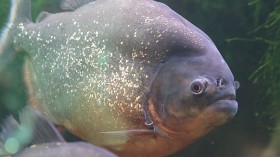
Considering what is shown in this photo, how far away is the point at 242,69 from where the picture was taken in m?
4.66

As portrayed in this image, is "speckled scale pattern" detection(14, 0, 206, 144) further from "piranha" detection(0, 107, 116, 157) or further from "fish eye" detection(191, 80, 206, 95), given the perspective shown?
"piranha" detection(0, 107, 116, 157)

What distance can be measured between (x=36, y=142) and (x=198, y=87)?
924 millimetres

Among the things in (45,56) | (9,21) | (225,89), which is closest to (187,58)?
(225,89)

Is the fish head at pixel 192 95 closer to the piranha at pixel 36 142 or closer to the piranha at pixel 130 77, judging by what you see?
the piranha at pixel 130 77

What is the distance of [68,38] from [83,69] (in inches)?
10.5

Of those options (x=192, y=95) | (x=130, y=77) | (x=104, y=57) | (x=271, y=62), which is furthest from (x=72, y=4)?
(x=271, y=62)

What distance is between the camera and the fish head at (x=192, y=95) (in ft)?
7.27

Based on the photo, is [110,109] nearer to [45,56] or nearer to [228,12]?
[45,56]

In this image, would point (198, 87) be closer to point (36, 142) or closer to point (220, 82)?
point (220, 82)

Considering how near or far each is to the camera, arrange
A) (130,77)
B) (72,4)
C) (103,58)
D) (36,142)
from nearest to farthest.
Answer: (36,142) → (130,77) → (103,58) → (72,4)

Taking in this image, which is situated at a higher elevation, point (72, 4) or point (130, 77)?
point (72, 4)

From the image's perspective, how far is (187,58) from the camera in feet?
7.63

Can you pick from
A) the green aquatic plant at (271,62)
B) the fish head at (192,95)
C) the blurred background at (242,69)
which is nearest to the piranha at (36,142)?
the fish head at (192,95)

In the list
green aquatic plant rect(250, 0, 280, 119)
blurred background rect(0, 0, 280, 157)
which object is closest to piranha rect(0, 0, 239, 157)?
blurred background rect(0, 0, 280, 157)
